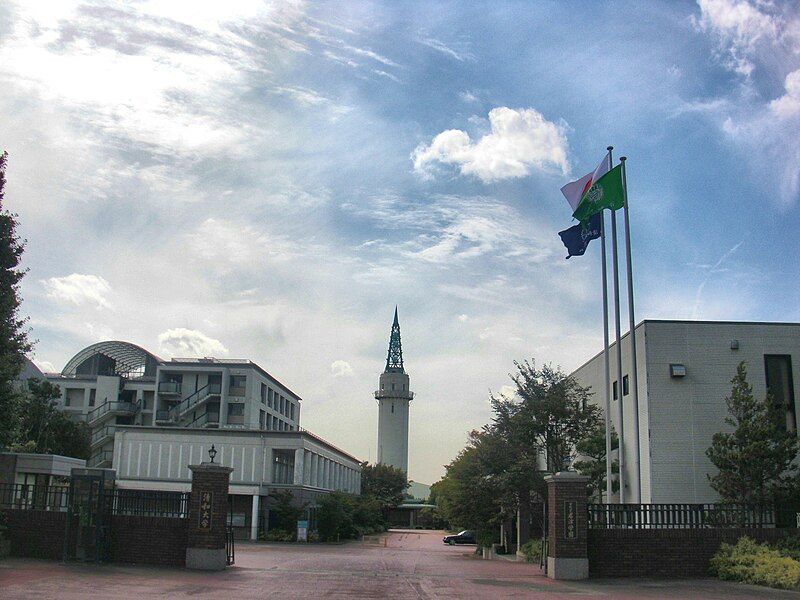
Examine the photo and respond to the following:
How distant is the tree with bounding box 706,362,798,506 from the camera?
1034 inches

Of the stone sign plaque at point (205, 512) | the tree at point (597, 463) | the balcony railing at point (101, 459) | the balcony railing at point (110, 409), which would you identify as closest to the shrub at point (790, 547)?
the tree at point (597, 463)

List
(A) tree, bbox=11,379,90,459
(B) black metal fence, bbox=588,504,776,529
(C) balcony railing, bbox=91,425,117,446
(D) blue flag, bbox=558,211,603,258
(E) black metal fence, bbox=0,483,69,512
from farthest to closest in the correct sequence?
(C) balcony railing, bbox=91,425,117,446 → (A) tree, bbox=11,379,90,459 → (D) blue flag, bbox=558,211,603,258 → (E) black metal fence, bbox=0,483,69,512 → (B) black metal fence, bbox=588,504,776,529

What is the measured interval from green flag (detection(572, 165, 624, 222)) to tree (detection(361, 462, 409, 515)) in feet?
250

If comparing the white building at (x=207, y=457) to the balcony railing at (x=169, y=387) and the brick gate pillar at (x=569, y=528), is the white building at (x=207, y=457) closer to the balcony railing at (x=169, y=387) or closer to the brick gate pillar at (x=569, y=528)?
the balcony railing at (x=169, y=387)

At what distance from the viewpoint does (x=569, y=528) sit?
21.7 metres

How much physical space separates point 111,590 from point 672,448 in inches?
798

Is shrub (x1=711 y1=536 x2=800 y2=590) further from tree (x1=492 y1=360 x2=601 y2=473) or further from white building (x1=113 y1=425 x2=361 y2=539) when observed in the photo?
white building (x1=113 y1=425 x2=361 y2=539)

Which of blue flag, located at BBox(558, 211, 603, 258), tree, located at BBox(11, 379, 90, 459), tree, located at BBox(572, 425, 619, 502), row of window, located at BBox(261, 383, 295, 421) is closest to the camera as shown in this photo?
blue flag, located at BBox(558, 211, 603, 258)

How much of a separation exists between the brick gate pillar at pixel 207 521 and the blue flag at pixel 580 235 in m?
14.0

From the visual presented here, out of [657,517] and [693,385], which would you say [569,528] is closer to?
[657,517]

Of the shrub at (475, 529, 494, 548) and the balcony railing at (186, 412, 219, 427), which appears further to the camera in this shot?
the balcony railing at (186, 412, 219, 427)

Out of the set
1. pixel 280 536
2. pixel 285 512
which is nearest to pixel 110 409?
pixel 285 512

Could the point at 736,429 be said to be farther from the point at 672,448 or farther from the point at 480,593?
the point at 480,593

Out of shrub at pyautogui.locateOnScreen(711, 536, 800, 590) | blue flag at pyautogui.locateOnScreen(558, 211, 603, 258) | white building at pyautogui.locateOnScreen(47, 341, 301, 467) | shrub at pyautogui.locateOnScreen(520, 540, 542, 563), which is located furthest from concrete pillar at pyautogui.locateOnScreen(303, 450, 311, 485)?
shrub at pyautogui.locateOnScreen(711, 536, 800, 590)
